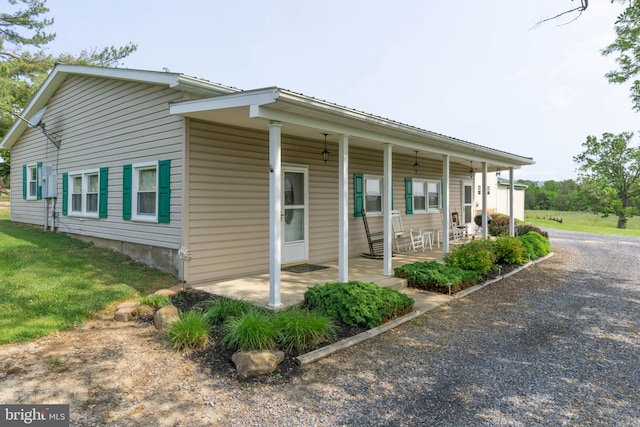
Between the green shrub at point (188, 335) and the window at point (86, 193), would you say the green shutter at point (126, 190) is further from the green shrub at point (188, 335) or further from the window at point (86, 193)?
the green shrub at point (188, 335)

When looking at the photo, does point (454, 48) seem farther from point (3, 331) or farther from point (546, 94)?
point (3, 331)

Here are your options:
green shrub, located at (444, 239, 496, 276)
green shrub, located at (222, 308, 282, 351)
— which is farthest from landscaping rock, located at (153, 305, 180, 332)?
green shrub, located at (444, 239, 496, 276)

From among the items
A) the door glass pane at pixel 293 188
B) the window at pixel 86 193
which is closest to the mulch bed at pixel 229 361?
the door glass pane at pixel 293 188

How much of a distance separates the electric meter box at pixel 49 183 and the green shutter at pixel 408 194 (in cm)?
899

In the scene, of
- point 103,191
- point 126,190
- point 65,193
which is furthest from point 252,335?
point 65,193

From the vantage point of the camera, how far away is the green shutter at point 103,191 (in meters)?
7.80

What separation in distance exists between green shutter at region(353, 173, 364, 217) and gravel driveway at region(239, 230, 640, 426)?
143 inches

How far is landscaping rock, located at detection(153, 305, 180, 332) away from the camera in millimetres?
4228

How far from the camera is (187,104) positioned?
541 cm

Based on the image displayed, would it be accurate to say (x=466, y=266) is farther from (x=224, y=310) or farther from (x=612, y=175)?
(x=612, y=175)

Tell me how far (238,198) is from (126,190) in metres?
2.29

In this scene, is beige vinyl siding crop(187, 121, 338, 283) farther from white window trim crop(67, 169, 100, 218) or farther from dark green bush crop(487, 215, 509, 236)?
dark green bush crop(487, 215, 509, 236)

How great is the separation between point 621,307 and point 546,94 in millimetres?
7894

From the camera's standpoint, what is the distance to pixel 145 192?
688cm
